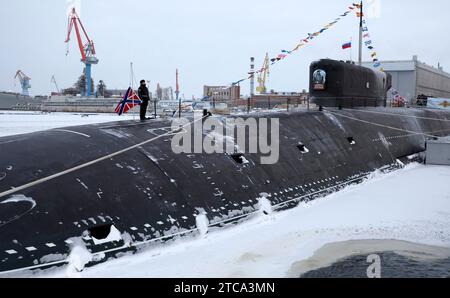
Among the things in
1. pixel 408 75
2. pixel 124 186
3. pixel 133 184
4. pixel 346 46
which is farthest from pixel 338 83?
pixel 408 75

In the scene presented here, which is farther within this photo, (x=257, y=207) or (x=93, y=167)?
(x=257, y=207)

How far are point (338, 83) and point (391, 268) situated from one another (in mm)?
11325

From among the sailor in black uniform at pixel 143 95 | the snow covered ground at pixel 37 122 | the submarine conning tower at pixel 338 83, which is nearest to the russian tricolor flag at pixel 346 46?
the submarine conning tower at pixel 338 83

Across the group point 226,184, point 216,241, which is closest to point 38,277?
point 216,241

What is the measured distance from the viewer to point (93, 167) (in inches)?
276

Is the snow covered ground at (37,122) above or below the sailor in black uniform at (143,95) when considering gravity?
below

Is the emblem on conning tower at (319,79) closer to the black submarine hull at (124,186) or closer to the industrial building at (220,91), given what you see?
the industrial building at (220,91)

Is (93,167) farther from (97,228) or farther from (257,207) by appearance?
(257,207)

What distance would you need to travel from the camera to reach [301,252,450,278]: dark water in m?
6.09

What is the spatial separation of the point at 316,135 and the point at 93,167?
771 cm

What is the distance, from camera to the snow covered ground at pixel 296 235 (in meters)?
5.95

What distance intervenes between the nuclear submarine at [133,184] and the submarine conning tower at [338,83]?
3551mm

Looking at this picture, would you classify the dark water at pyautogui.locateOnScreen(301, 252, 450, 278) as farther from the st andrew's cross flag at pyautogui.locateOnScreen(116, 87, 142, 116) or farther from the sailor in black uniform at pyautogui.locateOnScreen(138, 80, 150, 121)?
the sailor in black uniform at pyautogui.locateOnScreen(138, 80, 150, 121)

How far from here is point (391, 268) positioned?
20.8 ft
